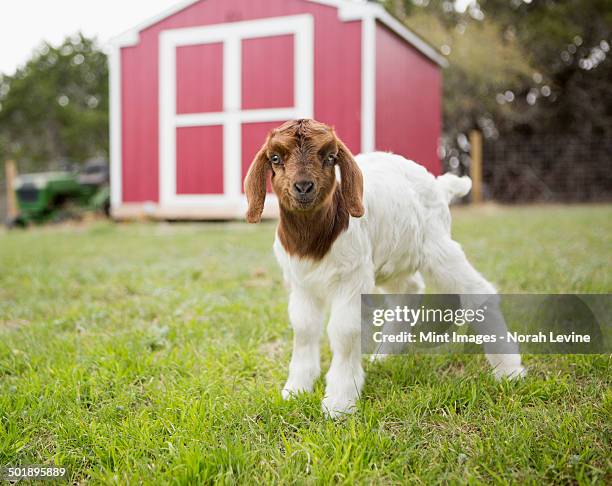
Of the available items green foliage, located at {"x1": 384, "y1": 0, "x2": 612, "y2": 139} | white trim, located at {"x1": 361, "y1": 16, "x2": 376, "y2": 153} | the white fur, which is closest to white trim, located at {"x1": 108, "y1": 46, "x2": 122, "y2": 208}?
white trim, located at {"x1": 361, "y1": 16, "x2": 376, "y2": 153}

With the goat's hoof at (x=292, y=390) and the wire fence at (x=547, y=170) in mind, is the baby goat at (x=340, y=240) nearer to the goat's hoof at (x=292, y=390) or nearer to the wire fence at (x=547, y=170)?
the goat's hoof at (x=292, y=390)

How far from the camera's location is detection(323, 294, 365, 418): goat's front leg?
2299mm

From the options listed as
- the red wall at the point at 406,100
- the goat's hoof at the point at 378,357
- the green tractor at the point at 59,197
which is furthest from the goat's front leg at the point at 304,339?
the green tractor at the point at 59,197

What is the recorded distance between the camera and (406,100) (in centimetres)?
1084

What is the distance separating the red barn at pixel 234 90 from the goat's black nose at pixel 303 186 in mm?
7232

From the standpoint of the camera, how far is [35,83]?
27.0m

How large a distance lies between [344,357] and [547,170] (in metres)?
18.1

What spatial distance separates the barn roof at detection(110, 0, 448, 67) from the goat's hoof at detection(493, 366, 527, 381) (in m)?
7.81

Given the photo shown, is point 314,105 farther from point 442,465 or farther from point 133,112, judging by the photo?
point 442,465

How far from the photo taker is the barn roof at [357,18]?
9.19 metres

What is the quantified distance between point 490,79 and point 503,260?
14.6m

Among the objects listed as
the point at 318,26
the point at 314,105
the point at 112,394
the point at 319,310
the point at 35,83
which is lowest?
the point at 112,394

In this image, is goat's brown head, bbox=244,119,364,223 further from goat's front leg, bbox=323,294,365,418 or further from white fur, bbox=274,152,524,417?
goat's front leg, bbox=323,294,365,418

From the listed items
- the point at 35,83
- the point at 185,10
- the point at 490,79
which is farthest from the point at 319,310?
the point at 35,83
